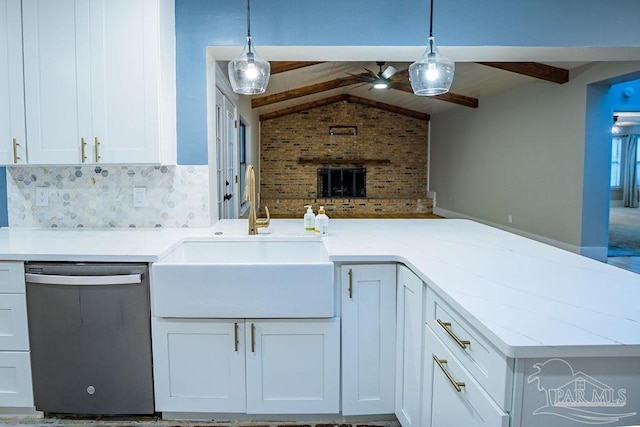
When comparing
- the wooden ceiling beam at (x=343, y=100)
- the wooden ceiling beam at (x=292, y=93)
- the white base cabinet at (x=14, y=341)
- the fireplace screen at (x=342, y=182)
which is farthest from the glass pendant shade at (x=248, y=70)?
the fireplace screen at (x=342, y=182)

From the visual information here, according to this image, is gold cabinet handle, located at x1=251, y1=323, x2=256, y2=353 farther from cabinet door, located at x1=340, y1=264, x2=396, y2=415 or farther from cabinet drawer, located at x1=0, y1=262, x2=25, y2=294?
cabinet drawer, located at x1=0, y1=262, x2=25, y2=294

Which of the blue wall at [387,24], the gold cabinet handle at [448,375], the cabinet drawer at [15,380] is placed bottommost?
the cabinet drawer at [15,380]

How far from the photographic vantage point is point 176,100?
2.52 meters

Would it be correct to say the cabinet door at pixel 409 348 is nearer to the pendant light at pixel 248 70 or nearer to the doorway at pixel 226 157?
the pendant light at pixel 248 70

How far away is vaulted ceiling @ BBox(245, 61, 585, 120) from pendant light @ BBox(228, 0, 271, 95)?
11.3 feet

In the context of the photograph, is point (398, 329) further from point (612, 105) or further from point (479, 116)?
point (479, 116)

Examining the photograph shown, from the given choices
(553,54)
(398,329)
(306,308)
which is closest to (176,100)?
(306,308)

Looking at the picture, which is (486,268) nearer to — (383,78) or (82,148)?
(82,148)

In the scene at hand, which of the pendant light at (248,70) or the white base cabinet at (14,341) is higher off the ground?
the pendant light at (248,70)

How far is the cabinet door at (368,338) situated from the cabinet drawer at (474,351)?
378mm

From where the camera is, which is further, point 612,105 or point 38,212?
point 612,105

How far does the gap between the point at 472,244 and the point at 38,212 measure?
98.1 inches

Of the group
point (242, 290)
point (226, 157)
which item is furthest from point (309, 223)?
point (226, 157)

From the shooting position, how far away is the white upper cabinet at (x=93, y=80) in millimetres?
2184
